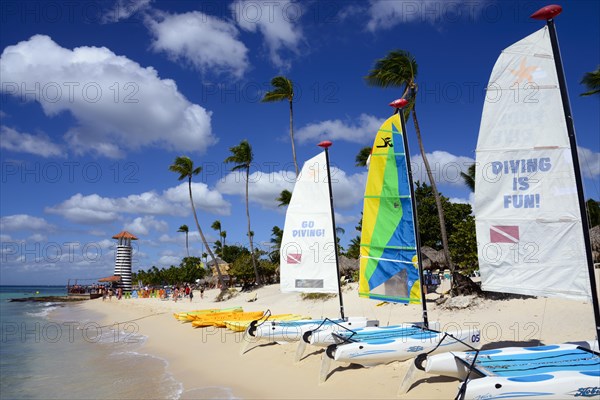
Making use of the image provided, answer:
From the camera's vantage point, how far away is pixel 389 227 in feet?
37.3

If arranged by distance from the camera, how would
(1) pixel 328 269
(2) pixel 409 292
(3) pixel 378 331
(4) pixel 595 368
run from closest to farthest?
(4) pixel 595 368 → (3) pixel 378 331 → (2) pixel 409 292 → (1) pixel 328 269

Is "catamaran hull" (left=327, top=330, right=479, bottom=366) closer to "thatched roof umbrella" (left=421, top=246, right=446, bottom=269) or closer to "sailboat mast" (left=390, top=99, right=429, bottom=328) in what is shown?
"sailboat mast" (left=390, top=99, right=429, bottom=328)

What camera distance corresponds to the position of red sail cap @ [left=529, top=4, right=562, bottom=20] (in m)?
7.41

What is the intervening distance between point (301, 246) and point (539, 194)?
7.80m

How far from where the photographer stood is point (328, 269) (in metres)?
13.5

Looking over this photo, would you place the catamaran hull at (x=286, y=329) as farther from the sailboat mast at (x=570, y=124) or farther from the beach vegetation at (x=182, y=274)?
the beach vegetation at (x=182, y=274)

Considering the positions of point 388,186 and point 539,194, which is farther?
point 388,186

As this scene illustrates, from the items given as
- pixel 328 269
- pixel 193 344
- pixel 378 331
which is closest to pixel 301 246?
pixel 328 269

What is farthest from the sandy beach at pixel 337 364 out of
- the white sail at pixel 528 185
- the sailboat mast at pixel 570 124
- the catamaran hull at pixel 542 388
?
the sailboat mast at pixel 570 124

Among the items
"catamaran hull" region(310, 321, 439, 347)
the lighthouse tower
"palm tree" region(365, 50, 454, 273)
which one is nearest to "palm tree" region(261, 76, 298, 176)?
"palm tree" region(365, 50, 454, 273)

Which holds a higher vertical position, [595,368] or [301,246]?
[301,246]

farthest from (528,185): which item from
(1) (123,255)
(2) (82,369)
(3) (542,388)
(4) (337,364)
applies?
(1) (123,255)

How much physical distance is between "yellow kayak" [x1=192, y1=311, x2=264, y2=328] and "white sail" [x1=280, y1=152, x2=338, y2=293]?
5.93 m

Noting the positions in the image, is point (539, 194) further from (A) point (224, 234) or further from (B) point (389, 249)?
(A) point (224, 234)
